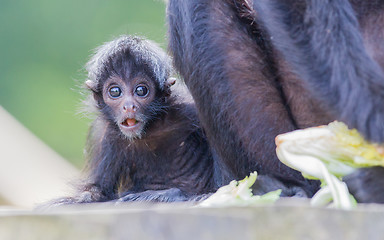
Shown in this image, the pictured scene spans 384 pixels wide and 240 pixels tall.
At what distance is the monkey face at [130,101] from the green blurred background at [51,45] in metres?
6.58

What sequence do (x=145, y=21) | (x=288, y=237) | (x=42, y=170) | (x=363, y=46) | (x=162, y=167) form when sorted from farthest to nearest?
(x=145, y=21) → (x=42, y=170) → (x=162, y=167) → (x=363, y=46) → (x=288, y=237)

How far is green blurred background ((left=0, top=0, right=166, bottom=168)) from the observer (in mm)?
11398

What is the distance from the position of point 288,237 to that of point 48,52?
430 inches

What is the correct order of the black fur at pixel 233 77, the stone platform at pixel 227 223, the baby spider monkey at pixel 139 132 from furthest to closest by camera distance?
1. the baby spider monkey at pixel 139 132
2. the black fur at pixel 233 77
3. the stone platform at pixel 227 223

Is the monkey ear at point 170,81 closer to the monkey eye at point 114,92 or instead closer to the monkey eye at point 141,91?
the monkey eye at point 141,91

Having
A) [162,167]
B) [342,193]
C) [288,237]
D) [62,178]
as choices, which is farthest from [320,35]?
[62,178]

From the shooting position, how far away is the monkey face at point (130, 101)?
4590mm

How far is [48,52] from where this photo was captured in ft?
40.4

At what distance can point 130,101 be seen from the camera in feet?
15.3

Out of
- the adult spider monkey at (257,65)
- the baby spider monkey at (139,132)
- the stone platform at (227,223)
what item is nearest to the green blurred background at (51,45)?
the baby spider monkey at (139,132)

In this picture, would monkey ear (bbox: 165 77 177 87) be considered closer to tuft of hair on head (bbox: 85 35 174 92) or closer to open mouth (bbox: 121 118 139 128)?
tuft of hair on head (bbox: 85 35 174 92)

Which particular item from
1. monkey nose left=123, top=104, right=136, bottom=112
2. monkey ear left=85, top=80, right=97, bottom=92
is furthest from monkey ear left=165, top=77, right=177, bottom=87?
monkey ear left=85, top=80, right=97, bottom=92

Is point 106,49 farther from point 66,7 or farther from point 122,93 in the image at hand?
point 66,7

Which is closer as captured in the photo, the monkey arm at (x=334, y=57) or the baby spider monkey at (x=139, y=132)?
the monkey arm at (x=334, y=57)
